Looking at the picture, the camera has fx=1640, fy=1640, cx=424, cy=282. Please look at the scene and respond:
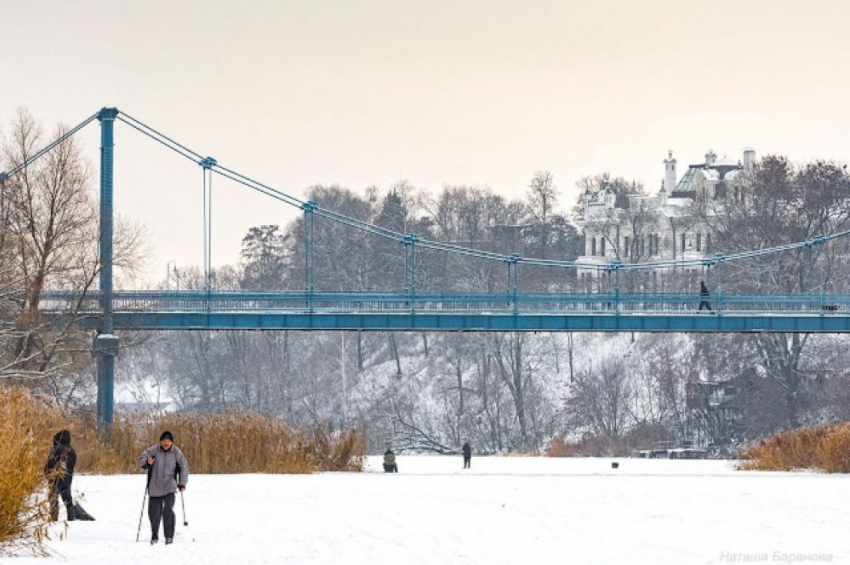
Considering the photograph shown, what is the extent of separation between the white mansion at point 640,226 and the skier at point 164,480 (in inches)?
3025

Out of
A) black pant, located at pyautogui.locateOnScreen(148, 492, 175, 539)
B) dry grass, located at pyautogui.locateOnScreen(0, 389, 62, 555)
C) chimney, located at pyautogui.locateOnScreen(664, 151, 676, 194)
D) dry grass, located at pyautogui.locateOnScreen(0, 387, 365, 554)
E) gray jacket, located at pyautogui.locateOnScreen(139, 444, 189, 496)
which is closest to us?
dry grass, located at pyautogui.locateOnScreen(0, 389, 62, 555)

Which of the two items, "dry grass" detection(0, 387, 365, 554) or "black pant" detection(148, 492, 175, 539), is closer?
"black pant" detection(148, 492, 175, 539)

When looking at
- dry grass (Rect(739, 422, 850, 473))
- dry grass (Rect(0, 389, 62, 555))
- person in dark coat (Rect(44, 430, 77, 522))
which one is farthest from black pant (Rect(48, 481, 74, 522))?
dry grass (Rect(739, 422, 850, 473))

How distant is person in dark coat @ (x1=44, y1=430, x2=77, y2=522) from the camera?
74.4 feet

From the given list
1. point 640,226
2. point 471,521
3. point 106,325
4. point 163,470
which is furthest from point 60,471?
point 640,226

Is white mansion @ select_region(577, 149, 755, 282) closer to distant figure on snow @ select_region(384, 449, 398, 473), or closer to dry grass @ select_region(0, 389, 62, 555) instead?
distant figure on snow @ select_region(384, 449, 398, 473)

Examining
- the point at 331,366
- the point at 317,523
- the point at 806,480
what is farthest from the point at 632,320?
the point at 331,366

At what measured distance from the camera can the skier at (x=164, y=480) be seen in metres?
22.2

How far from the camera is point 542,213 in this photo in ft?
370

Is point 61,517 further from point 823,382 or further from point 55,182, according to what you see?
point 823,382

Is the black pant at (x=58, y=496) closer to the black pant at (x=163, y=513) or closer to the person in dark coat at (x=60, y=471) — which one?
the person in dark coat at (x=60, y=471)

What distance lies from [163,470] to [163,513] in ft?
2.05

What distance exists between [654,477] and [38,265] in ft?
63.0

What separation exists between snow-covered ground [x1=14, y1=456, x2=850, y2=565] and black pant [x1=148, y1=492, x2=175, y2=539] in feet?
1.28
